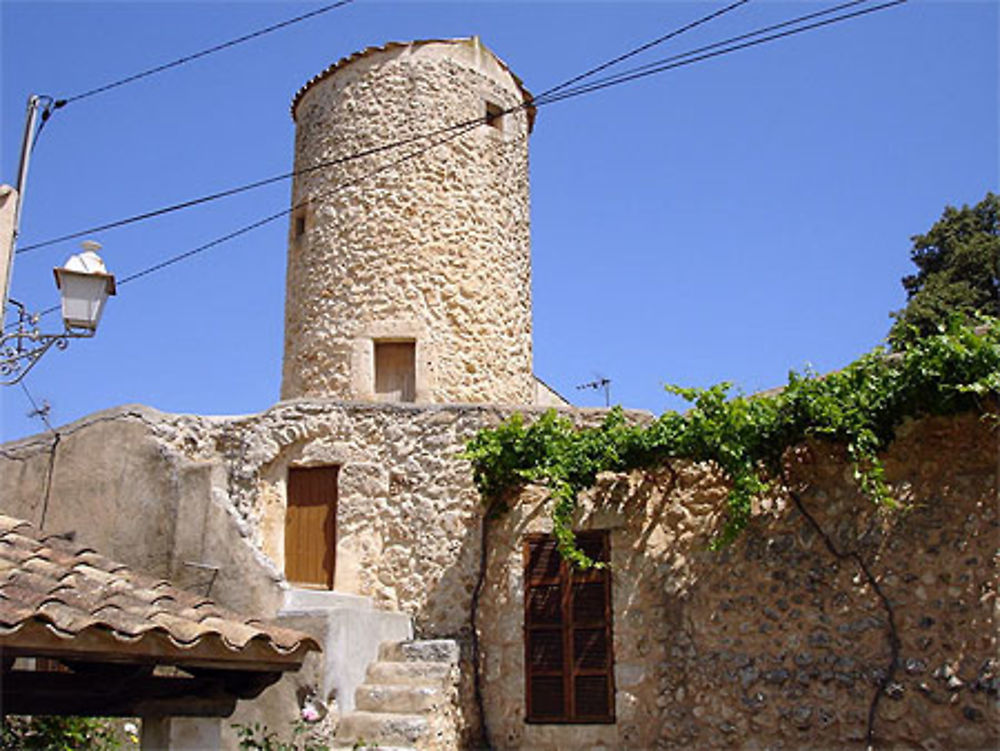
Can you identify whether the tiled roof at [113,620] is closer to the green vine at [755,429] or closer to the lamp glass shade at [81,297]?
the lamp glass shade at [81,297]

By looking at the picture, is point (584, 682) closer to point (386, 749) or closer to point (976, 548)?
point (386, 749)

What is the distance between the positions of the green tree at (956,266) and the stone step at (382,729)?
13382mm

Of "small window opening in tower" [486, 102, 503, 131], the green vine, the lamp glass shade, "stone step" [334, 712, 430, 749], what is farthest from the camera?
"small window opening in tower" [486, 102, 503, 131]

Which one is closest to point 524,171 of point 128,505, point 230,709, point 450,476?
point 450,476

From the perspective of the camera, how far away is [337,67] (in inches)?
589

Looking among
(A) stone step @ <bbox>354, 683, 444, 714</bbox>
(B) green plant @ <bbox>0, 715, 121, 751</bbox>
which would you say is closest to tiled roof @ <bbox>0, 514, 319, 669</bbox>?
(B) green plant @ <bbox>0, 715, 121, 751</bbox>

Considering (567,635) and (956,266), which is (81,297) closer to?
(567,635)

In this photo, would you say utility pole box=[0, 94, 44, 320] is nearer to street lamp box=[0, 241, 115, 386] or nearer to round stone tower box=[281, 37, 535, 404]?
street lamp box=[0, 241, 115, 386]

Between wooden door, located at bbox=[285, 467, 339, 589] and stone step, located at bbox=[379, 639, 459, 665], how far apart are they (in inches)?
55.6

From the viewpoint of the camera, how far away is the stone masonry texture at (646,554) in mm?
7957

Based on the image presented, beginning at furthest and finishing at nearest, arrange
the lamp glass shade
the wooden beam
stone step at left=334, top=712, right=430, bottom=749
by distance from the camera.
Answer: stone step at left=334, top=712, right=430, bottom=749, the lamp glass shade, the wooden beam

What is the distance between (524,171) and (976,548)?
9.38m

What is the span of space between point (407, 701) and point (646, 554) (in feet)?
8.05

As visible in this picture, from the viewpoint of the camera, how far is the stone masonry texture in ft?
26.1
